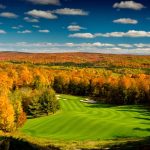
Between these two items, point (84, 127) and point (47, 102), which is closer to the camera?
point (84, 127)

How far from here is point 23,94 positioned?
92.8 metres

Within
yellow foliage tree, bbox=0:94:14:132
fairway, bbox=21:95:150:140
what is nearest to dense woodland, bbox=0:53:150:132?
yellow foliage tree, bbox=0:94:14:132

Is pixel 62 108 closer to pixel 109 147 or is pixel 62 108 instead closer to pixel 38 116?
pixel 38 116

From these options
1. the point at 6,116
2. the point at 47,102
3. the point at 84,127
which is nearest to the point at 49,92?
the point at 47,102

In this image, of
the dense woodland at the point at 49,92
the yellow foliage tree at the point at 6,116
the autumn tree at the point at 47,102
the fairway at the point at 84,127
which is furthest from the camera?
the autumn tree at the point at 47,102

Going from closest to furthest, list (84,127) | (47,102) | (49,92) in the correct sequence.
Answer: (84,127)
(47,102)
(49,92)

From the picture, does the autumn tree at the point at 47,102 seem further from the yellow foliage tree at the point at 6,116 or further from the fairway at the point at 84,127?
the yellow foliage tree at the point at 6,116

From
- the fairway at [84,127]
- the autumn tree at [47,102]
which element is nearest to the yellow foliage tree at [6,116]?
the fairway at [84,127]

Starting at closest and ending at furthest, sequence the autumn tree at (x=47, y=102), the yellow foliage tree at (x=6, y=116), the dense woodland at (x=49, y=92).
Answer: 1. the yellow foliage tree at (x=6, y=116)
2. the dense woodland at (x=49, y=92)
3. the autumn tree at (x=47, y=102)

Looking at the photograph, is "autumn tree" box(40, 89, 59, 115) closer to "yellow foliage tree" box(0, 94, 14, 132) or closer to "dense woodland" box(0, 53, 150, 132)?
"dense woodland" box(0, 53, 150, 132)

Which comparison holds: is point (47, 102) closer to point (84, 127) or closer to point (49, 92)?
point (49, 92)

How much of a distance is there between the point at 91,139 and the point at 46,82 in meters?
91.0

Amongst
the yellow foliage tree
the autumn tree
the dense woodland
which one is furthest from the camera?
the autumn tree

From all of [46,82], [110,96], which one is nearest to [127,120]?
[110,96]
